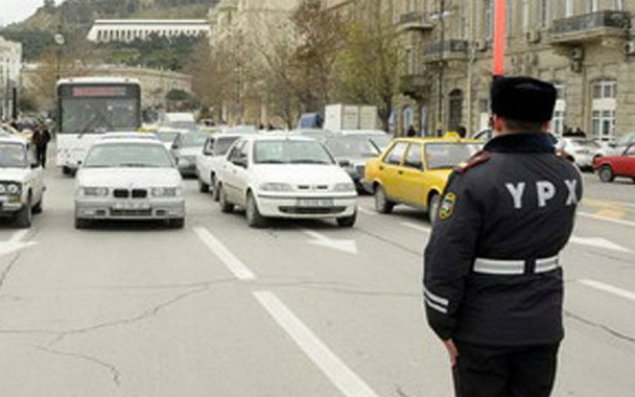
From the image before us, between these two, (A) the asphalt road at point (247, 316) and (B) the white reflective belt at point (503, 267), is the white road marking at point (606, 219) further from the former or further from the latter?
(B) the white reflective belt at point (503, 267)

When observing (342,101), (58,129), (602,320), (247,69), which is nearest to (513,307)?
(602,320)

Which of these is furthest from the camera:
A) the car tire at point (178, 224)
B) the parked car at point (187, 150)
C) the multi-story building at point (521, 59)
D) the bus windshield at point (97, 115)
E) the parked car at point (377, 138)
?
the multi-story building at point (521, 59)

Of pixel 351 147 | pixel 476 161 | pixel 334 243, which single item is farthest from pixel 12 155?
pixel 476 161

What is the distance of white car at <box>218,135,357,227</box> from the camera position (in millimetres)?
15609

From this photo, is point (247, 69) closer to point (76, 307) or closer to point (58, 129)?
point (58, 129)

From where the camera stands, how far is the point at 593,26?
42094 mm

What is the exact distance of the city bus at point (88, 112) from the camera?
29.3 m

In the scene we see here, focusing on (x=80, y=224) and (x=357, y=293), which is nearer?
(x=357, y=293)

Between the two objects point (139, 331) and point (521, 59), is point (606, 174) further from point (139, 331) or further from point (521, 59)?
point (139, 331)

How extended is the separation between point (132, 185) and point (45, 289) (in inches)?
217

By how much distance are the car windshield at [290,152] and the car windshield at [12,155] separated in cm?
404

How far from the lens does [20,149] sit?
16688mm

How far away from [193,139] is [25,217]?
52.5ft

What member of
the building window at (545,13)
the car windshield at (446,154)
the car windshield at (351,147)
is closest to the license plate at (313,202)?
the car windshield at (446,154)
